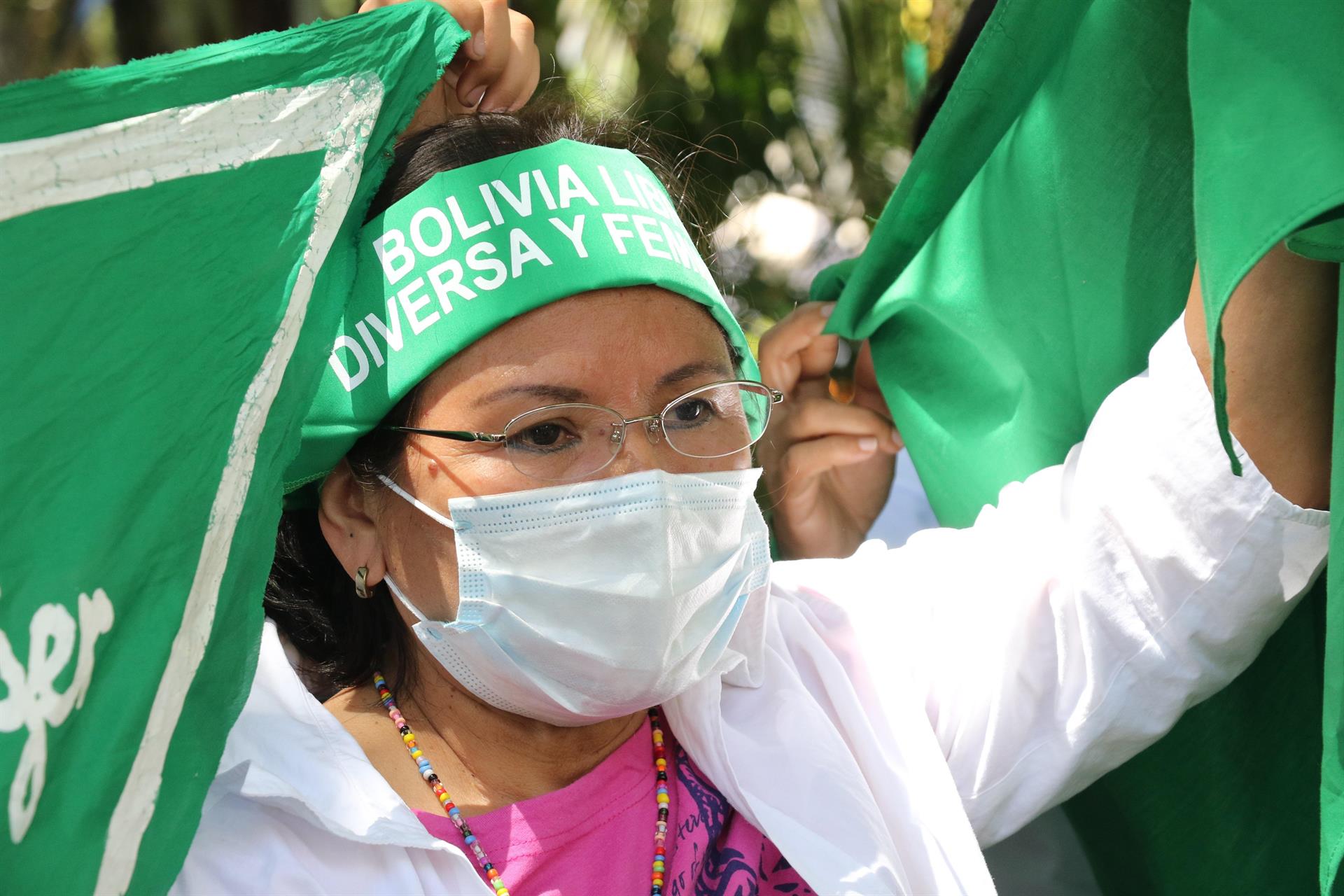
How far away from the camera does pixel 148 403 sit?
133 centimetres

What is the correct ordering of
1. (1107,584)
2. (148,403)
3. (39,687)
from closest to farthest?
(39,687) < (148,403) < (1107,584)

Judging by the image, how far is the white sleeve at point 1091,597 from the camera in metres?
1.66

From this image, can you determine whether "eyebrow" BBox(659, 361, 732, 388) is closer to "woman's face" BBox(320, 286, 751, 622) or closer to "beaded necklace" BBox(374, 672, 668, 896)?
"woman's face" BBox(320, 286, 751, 622)

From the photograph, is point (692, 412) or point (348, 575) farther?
point (348, 575)

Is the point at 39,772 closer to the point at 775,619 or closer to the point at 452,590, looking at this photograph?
the point at 452,590

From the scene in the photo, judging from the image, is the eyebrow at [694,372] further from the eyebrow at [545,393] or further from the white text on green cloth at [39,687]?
the white text on green cloth at [39,687]

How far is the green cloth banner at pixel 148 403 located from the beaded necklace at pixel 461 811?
0.38 m

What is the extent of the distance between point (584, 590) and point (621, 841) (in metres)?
0.38

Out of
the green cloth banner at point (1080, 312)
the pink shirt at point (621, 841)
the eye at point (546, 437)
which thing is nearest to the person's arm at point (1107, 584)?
the green cloth banner at point (1080, 312)

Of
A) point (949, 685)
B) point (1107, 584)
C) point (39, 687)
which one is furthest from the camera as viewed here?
point (949, 685)

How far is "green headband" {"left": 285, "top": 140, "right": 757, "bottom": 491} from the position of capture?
5.75 ft

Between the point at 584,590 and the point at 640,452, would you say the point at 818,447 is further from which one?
the point at 584,590

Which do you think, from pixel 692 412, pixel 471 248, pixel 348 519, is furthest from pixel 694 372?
pixel 348 519

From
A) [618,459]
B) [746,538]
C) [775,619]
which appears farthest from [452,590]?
[775,619]
